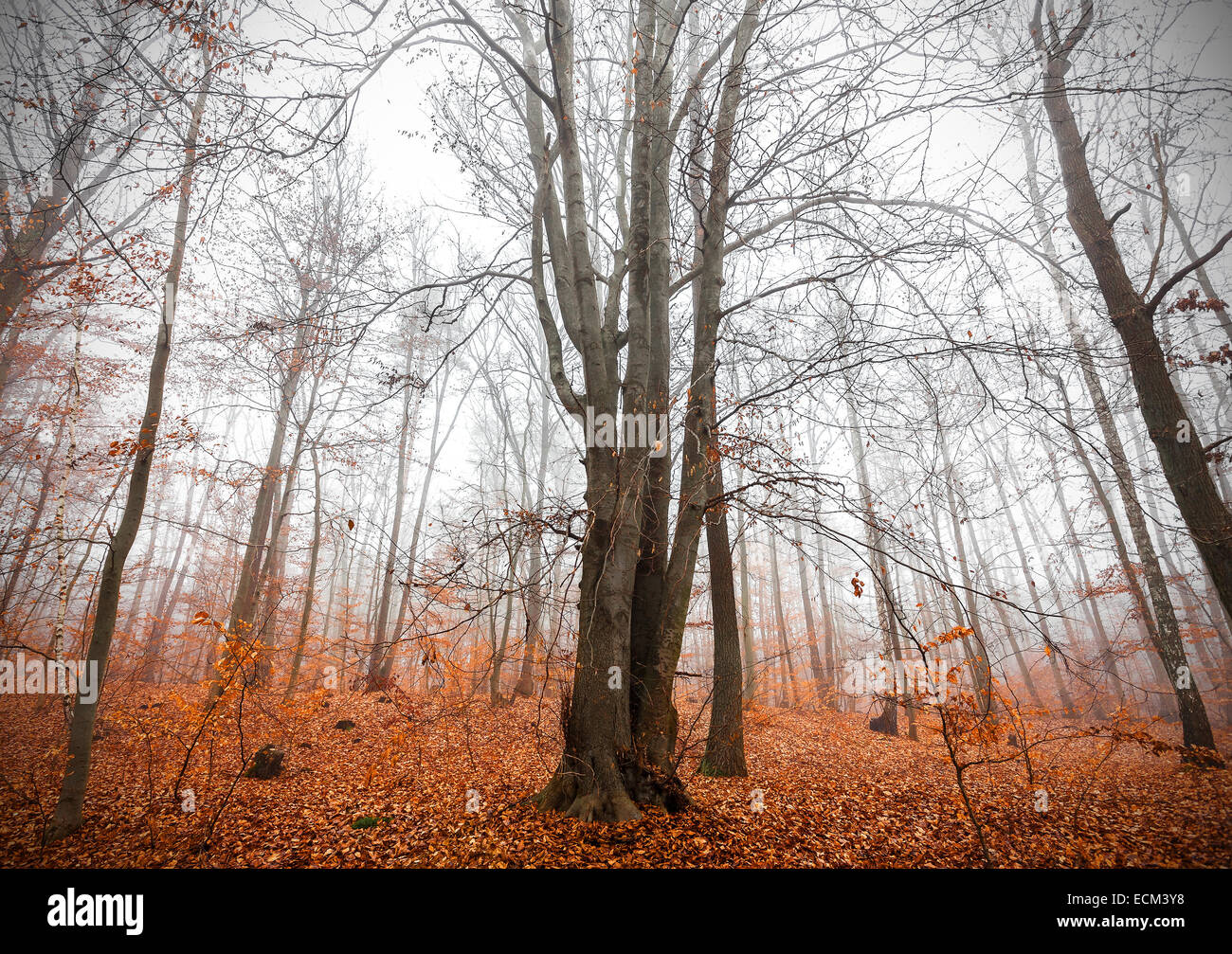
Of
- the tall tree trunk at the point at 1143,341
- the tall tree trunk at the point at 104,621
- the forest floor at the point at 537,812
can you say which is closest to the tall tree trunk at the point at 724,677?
the forest floor at the point at 537,812

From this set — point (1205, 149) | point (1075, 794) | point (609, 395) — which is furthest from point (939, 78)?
point (1075, 794)

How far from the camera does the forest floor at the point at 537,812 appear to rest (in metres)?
3.13

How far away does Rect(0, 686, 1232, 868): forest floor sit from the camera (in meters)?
3.13

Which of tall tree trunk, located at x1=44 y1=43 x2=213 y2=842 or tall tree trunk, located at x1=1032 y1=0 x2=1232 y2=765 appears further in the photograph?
tall tree trunk, located at x1=44 y1=43 x2=213 y2=842

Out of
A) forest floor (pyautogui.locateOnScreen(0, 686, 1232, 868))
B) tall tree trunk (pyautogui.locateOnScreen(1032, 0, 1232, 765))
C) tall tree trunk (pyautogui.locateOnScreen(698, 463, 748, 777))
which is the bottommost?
forest floor (pyautogui.locateOnScreen(0, 686, 1232, 868))

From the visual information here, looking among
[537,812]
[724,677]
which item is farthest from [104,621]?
[724,677]

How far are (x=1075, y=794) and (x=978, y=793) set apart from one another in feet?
2.73

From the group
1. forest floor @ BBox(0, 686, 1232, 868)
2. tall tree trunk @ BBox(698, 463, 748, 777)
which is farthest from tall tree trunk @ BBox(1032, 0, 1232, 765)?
tall tree trunk @ BBox(698, 463, 748, 777)

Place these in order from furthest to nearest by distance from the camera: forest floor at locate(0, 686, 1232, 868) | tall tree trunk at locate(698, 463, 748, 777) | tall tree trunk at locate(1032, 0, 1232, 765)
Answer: tall tree trunk at locate(698, 463, 748, 777) → tall tree trunk at locate(1032, 0, 1232, 765) → forest floor at locate(0, 686, 1232, 868)

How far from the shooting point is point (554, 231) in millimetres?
4613

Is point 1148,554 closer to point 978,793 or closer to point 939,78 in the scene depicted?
point 978,793

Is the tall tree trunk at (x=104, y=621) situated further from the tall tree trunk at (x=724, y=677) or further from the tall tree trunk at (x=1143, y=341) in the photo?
the tall tree trunk at (x=1143, y=341)

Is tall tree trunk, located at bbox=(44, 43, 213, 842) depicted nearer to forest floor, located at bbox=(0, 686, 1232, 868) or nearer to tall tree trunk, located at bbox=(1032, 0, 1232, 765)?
forest floor, located at bbox=(0, 686, 1232, 868)

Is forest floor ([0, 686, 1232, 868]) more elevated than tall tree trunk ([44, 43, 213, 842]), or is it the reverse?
tall tree trunk ([44, 43, 213, 842])
